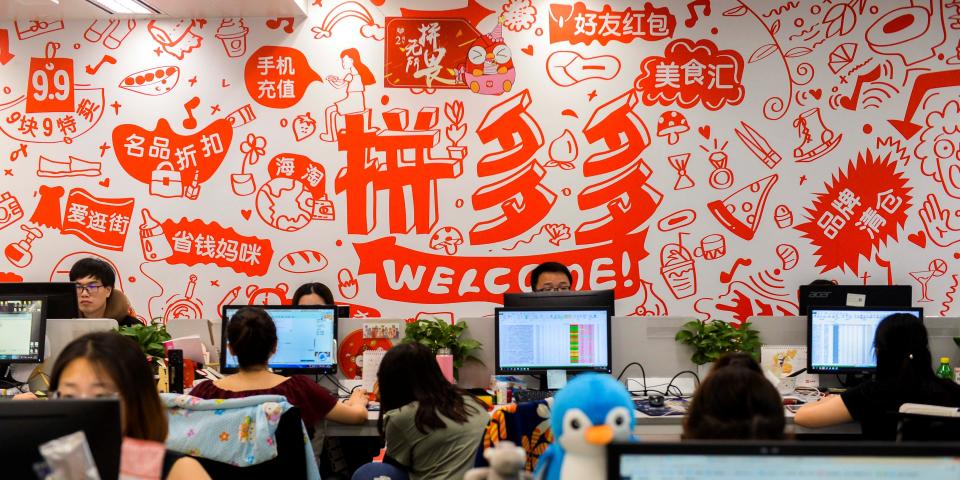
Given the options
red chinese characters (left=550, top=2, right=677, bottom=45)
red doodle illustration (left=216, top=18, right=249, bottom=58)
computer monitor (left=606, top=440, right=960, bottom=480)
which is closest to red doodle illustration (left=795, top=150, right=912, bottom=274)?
red chinese characters (left=550, top=2, right=677, bottom=45)

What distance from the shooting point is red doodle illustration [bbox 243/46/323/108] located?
5777mm

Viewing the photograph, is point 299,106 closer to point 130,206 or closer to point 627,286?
point 130,206

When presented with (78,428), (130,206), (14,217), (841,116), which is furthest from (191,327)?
(841,116)

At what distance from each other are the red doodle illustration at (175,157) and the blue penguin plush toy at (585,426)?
4653 millimetres

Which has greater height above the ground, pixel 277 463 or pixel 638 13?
pixel 638 13

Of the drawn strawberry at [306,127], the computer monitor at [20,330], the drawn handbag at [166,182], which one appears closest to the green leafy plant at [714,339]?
the drawn strawberry at [306,127]

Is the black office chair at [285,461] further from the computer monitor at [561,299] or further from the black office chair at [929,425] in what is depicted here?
the black office chair at [929,425]

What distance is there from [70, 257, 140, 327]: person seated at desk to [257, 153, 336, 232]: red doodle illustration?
1142 mm

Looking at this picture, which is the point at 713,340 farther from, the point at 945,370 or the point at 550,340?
the point at 945,370

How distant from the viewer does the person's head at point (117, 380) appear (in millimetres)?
1674

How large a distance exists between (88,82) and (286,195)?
155 centimetres

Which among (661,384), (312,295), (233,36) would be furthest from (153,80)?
(661,384)

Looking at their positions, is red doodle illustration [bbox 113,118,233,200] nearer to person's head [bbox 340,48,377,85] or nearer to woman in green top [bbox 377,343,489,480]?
person's head [bbox 340,48,377,85]

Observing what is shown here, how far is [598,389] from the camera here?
157 cm
